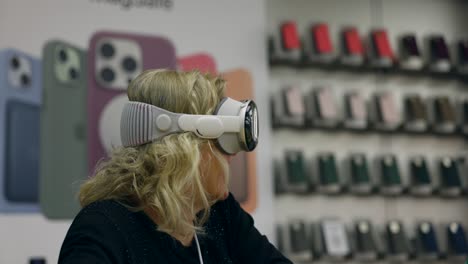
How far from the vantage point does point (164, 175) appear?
69.2 inches

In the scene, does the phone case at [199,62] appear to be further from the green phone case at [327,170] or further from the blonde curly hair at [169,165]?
the blonde curly hair at [169,165]

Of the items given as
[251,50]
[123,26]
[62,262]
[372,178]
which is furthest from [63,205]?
[62,262]

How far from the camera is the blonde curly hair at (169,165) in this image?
5.77 feet

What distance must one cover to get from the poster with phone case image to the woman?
202cm

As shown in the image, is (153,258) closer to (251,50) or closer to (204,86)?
(204,86)

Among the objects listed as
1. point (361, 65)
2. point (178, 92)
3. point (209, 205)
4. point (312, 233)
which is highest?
point (361, 65)

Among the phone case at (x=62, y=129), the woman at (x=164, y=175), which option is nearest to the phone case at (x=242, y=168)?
the phone case at (x=62, y=129)

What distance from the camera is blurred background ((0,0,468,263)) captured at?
12.7 feet

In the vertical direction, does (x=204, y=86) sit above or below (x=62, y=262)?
above

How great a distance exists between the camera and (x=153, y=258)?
1741mm

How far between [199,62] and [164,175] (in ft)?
8.61

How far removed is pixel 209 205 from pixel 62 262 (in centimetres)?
48

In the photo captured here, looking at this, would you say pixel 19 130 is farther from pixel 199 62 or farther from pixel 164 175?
pixel 164 175

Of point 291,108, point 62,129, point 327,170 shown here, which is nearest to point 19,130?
point 62,129
